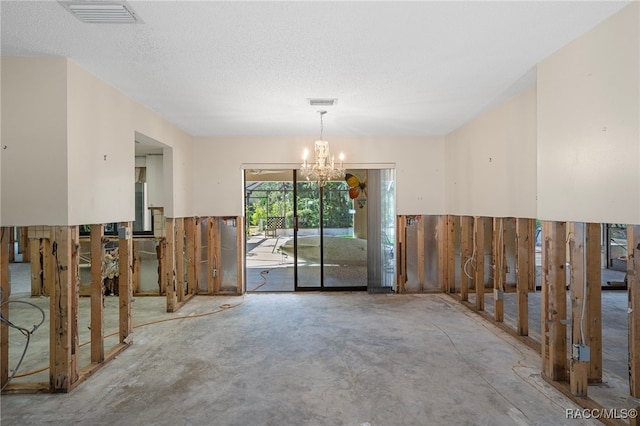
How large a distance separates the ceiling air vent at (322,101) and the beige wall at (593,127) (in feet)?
6.56

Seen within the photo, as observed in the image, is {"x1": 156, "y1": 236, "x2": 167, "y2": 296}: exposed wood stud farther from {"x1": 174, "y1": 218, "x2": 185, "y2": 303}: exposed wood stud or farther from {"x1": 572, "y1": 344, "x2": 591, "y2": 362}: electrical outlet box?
{"x1": 572, "y1": 344, "x2": 591, "y2": 362}: electrical outlet box

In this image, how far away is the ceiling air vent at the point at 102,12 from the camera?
6.94 ft

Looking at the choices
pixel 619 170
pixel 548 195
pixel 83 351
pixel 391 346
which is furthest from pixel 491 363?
pixel 83 351

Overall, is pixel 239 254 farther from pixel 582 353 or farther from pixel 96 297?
pixel 582 353

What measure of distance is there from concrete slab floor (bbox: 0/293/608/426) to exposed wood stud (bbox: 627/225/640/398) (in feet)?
1.65

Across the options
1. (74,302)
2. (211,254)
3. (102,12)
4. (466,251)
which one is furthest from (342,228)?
(102,12)

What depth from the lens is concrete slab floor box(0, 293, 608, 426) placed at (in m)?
2.47

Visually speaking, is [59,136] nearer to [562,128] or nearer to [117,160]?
[117,160]

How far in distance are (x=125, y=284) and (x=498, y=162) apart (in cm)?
449

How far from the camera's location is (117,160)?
355 centimetres

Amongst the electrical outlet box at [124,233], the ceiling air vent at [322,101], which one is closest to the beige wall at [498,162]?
the ceiling air vent at [322,101]

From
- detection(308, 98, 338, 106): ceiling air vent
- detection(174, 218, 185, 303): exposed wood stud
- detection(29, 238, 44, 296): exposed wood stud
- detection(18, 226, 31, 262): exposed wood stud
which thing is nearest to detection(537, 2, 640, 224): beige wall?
detection(308, 98, 338, 106): ceiling air vent

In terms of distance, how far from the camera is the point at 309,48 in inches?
105

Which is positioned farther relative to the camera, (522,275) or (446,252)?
(446,252)
